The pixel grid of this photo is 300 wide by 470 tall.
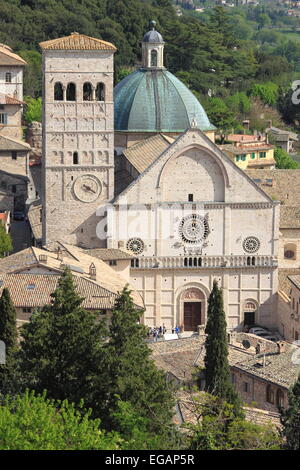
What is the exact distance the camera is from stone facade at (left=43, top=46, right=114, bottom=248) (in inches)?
2234

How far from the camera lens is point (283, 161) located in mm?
88125

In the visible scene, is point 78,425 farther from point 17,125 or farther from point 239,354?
point 17,125

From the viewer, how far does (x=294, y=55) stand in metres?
172

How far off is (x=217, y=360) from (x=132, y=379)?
660cm

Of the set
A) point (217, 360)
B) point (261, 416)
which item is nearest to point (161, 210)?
point (217, 360)

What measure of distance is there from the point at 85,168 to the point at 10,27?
2096 inches

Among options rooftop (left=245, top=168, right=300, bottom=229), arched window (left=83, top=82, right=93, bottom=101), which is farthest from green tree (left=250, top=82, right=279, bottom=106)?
arched window (left=83, top=82, right=93, bottom=101)

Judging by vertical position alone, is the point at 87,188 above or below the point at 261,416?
above

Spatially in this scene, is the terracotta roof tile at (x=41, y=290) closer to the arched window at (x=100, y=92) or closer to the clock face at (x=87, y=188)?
the clock face at (x=87, y=188)

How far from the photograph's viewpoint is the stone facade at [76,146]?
186 ft


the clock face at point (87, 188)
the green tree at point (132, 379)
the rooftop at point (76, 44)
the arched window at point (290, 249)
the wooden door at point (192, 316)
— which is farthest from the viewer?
the arched window at point (290, 249)

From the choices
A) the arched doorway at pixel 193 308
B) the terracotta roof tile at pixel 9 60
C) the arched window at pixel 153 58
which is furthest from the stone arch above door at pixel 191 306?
the terracotta roof tile at pixel 9 60

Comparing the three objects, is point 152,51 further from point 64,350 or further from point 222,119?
point 64,350

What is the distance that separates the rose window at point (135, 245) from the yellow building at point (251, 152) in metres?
25.3
